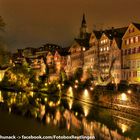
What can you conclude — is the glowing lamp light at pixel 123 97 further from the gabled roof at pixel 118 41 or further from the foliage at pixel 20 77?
the foliage at pixel 20 77

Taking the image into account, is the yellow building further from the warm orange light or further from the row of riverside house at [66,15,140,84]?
the warm orange light

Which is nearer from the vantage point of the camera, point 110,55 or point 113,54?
point 113,54

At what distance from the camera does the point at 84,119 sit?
35.6 meters

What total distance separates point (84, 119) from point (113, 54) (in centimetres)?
2124

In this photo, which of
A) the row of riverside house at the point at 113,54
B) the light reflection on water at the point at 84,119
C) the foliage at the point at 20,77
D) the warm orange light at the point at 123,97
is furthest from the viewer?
the foliage at the point at 20,77

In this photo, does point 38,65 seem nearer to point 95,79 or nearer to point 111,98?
point 95,79

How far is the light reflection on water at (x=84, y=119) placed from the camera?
28.3 metres

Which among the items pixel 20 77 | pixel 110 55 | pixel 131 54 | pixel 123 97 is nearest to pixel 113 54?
pixel 110 55

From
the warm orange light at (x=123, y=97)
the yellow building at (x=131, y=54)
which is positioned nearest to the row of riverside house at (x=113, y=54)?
the yellow building at (x=131, y=54)

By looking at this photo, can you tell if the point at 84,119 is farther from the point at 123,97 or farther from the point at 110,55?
the point at 110,55

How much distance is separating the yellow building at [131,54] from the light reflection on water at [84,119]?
23.8 ft

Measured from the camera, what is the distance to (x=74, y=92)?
179 feet

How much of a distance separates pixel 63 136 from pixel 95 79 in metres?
31.8

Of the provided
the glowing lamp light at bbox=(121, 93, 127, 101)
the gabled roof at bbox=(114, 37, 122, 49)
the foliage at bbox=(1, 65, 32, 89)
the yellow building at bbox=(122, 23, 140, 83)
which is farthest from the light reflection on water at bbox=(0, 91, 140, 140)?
the foliage at bbox=(1, 65, 32, 89)
